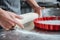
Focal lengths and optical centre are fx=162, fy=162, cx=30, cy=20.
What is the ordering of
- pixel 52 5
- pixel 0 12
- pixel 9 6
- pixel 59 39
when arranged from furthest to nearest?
1. pixel 52 5
2. pixel 9 6
3. pixel 0 12
4. pixel 59 39

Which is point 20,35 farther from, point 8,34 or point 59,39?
point 59,39

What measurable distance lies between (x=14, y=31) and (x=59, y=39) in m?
0.22

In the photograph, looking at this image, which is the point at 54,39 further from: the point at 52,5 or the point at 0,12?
the point at 52,5

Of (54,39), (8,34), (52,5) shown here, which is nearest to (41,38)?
(54,39)

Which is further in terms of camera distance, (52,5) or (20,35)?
(52,5)

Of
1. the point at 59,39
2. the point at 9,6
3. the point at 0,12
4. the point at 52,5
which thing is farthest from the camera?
the point at 52,5

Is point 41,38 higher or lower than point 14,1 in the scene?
lower

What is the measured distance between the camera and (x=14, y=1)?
3.83 ft

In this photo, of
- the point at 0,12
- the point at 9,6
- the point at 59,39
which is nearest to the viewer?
the point at 59,39

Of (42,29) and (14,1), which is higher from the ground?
(14,1)

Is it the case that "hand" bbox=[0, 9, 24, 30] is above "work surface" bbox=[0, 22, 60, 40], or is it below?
above

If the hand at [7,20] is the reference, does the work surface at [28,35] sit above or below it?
below

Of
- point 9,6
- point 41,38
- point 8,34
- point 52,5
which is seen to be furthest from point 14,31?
point 52,5

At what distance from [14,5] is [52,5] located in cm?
98
